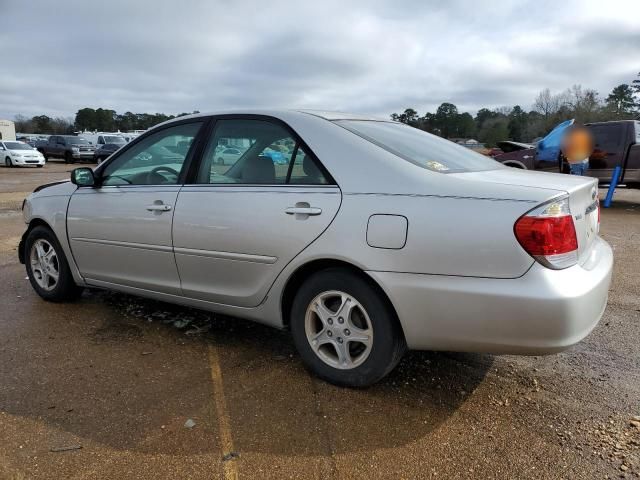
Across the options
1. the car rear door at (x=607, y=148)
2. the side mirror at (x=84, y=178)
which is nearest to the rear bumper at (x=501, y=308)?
the side mirror at (x=84, y=178)

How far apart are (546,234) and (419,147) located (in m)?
1.10

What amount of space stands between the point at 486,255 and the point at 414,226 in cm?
37

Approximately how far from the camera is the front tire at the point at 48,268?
449 centimetres

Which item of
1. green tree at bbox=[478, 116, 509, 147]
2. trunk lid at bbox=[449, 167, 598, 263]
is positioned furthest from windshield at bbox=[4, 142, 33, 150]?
green tree at bbox=[478, 116, 509, 147]

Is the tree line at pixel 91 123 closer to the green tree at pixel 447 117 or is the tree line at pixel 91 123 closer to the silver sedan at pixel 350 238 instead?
the green tree at pixel 447 117

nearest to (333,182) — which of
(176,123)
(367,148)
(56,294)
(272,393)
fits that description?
(367,148)

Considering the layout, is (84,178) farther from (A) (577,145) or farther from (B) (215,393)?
(A) (577,145)

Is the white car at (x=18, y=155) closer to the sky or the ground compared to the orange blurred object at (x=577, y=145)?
closer to the ground

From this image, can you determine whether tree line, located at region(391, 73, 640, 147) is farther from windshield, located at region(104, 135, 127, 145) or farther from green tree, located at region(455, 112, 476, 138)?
windshield, located at region(104, 135, 127, 145)

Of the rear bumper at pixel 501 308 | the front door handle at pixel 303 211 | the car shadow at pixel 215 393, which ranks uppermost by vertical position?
the front door handle at pixel 303 211

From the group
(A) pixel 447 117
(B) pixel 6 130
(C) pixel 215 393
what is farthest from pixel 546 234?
(B) pixel 6 130

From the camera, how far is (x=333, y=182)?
9.61 feet

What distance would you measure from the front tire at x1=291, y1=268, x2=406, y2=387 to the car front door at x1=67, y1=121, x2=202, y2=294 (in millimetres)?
1081

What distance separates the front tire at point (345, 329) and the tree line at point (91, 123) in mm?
70878
